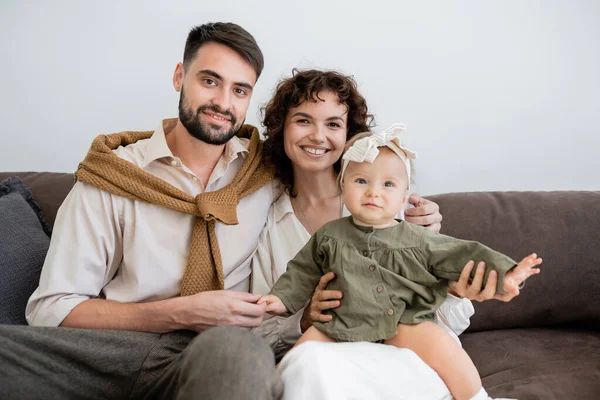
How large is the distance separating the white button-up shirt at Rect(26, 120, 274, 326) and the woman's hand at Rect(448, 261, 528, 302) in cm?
72

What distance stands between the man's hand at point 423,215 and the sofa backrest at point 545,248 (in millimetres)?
220

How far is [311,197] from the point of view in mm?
1888

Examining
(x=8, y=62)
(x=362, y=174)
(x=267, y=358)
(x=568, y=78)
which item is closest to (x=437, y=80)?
(x=568, y=78)

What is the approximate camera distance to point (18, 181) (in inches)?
77.0

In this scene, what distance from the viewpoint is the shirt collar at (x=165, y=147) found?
172cm

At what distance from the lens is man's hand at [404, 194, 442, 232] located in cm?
172

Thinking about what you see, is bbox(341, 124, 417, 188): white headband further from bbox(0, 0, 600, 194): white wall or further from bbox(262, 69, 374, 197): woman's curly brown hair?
bbox(0, 0, 600, 194): white wall

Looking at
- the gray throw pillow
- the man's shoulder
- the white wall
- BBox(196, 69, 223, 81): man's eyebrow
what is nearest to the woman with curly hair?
BBox(196, 69, 223, 81): man's eyebrow

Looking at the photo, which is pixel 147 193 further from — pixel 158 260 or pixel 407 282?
pixel 407 282

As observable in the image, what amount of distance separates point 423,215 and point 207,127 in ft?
2.42

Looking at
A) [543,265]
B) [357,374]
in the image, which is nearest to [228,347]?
[357,374]

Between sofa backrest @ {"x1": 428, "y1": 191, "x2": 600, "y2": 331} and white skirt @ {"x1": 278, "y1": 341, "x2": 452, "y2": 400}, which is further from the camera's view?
sofa backrest @ {"x1": 428, "y1": 191, "x2": 600, "y2": 331}

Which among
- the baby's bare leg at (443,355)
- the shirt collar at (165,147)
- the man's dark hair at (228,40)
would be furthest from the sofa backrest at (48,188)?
the baby's bare leg at (443,355)

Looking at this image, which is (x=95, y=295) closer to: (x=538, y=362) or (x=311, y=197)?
(x=311, y=197)
